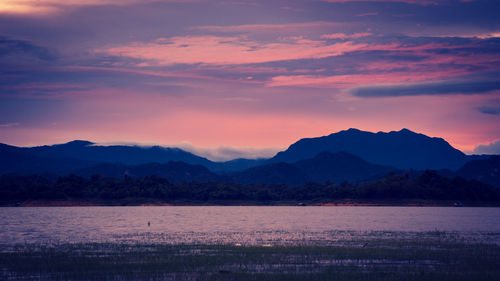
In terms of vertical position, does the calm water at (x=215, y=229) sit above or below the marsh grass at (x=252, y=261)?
below

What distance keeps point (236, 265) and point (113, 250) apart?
607 inches

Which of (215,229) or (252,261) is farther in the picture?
(215,229)

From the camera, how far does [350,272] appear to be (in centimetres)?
3656

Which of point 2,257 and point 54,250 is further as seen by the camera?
point 54,250

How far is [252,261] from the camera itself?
42.3m

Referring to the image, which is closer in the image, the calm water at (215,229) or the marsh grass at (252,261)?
the marsh grass at (252,261)

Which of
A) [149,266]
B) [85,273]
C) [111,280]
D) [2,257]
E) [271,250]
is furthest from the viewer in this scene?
[271,250]

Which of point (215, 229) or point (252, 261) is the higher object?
point (252, 261)

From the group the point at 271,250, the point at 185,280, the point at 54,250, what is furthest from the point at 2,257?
the point at 271,250

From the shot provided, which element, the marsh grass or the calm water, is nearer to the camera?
the marsh grass

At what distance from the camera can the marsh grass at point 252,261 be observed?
35406 millimetres

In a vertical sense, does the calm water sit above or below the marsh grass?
below

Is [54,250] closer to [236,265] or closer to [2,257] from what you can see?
[2,257]

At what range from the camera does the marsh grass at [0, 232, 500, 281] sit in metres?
35.4
